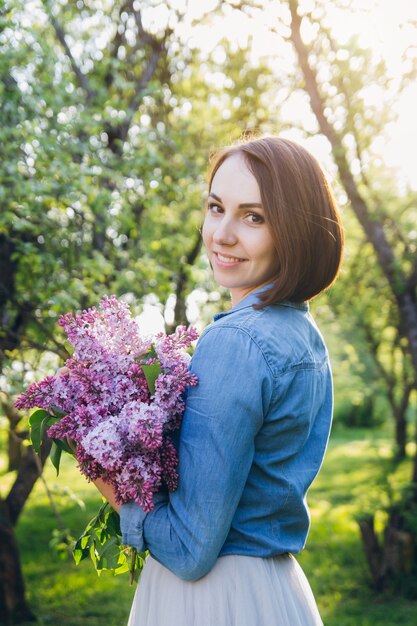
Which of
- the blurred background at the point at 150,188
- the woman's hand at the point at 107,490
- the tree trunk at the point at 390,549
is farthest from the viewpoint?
the tree trunk at the point at 390,549

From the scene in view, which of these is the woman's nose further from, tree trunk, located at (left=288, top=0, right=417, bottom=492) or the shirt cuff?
tree trunk, located at (left=288, top=0, right=417, bottom=492)

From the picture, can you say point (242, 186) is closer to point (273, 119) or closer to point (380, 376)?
point (273, 119)

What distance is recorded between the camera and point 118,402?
5.42 ft

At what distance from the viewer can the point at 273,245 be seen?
1.85m

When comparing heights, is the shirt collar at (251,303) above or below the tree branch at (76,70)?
below

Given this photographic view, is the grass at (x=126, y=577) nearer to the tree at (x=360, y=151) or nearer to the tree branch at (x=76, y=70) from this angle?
the tree at (x=360, y=151)

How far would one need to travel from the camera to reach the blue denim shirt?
1588mm

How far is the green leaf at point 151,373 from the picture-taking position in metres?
1.65

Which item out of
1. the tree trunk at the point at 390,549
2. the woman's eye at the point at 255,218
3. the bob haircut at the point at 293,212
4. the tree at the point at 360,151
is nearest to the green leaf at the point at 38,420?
the bob haircut at the point at 293,212

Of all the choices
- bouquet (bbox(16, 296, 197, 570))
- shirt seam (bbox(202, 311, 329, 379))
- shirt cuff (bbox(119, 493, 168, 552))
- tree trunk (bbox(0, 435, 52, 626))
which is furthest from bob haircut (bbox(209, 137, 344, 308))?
tree trunk (bbox(0, 435, 52, 626))

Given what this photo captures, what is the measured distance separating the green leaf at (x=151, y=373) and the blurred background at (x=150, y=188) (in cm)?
256

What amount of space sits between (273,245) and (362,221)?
14.1 ft

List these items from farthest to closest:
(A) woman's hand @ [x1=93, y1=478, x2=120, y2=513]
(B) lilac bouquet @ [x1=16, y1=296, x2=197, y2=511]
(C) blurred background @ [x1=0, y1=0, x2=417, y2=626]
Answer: (C) blurred background @ [x1=0, y1=0, x2=417, y2=626] → (A) woman's hand @ [x1=93, y1=478, x2=120, y2=513] → (B) lilac bouquet @ [x1=16, y1=296, x2=197, y2=511]

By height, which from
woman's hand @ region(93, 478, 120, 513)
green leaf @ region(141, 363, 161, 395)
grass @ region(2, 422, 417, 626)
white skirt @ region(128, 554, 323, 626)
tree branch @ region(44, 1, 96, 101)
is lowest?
grass @ region(2, 422, 417, 626)
